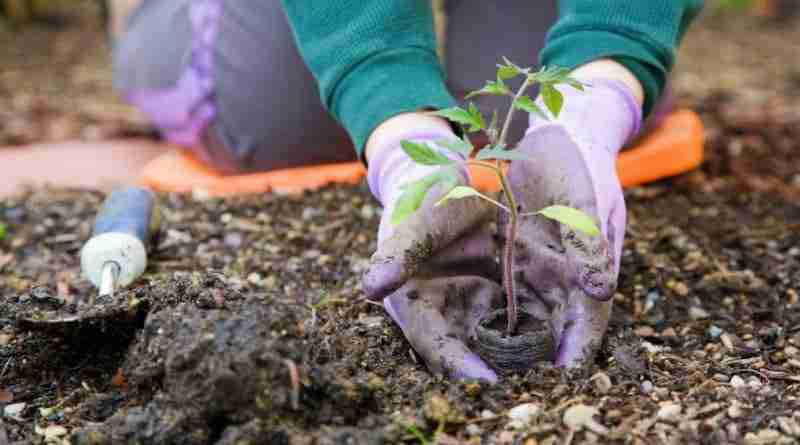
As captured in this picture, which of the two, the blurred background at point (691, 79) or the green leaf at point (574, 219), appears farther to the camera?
the blurred background at point (691, 79)

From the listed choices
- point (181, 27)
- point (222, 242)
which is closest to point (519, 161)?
point (222, 242)

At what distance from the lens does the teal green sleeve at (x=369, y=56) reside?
1374 millimetres

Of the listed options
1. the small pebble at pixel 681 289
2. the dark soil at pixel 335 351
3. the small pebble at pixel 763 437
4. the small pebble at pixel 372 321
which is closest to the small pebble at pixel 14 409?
the dark soil at pixel 335 351

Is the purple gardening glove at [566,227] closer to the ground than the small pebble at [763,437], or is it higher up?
higher up

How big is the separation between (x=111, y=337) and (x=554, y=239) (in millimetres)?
567

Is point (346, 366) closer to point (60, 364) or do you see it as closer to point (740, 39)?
point (60, 364)

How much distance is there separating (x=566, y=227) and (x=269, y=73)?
1.09 m

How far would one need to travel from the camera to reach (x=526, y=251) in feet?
4.02

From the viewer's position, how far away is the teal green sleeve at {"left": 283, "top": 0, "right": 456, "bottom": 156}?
1374mm

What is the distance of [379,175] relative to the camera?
130 cm

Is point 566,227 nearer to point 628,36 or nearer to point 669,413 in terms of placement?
point 669,413

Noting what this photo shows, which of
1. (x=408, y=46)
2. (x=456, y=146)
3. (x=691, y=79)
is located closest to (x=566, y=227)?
(x=456, y=146)

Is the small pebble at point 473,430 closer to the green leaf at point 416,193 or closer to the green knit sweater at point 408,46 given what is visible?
the green leaf at point 416,193

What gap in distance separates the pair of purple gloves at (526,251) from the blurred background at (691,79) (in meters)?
1.01
